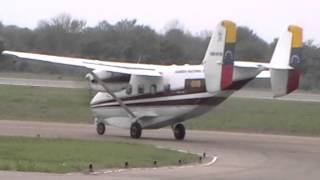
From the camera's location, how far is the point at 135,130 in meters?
35.1

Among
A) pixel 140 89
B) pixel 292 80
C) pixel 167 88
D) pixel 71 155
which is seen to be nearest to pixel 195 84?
pixel 167 88

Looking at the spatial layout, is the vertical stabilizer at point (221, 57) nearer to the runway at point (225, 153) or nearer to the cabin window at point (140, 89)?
the runway at point (225, 153)

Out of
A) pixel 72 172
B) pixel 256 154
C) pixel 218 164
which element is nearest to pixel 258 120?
pixel 256 154

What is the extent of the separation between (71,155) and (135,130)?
11.4 meters

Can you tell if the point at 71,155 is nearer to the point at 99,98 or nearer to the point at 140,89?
the point at 140,89

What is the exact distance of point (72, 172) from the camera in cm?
1994

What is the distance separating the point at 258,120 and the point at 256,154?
17.9 meters

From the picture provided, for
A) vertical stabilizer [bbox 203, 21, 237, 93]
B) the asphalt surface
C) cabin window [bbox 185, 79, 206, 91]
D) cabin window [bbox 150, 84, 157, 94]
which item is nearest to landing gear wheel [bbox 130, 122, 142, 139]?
the asphalt surface

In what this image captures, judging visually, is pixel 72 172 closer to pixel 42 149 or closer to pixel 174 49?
pixel 42 149

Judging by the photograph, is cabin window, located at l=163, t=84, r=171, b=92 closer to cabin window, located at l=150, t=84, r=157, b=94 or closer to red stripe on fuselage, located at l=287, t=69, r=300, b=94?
cabin window, located at l=150, t=84, r=157, b=94

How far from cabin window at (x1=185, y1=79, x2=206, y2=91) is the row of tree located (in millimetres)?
26381

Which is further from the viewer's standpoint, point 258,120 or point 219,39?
point 258,120

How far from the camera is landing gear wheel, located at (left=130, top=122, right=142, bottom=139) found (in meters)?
35.0

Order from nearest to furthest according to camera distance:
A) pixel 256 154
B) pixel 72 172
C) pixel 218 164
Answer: pixel 72 172
pixel 218 164
pixel 256 154
